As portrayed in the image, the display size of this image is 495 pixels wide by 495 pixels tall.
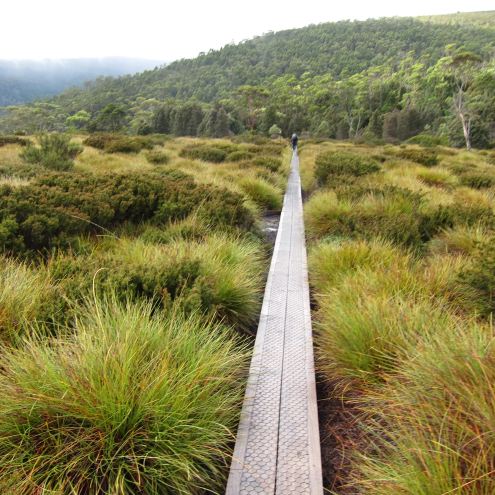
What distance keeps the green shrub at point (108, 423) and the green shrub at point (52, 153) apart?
9.95 meters

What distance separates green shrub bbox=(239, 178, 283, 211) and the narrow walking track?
5441mm

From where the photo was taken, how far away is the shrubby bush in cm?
514

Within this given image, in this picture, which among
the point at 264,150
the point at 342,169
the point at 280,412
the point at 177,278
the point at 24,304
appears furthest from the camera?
the point at 264,150

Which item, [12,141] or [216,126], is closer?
[12,141]

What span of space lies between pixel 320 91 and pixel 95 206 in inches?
3057

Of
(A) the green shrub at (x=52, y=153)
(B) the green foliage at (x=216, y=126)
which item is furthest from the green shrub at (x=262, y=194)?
(B) the green foliage at (x=216, y=126)

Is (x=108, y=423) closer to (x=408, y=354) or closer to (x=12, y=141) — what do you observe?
(x=408, y=354)

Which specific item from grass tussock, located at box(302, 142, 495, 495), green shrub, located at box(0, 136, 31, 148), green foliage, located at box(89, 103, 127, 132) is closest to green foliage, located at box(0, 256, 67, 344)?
grass tussock, located at box(302, 142, 495, 495)

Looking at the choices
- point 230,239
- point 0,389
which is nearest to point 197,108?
point 230,239

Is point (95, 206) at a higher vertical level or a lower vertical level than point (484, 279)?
higher

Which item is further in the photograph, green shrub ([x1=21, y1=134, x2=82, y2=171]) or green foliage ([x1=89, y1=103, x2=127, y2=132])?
green foliage ([x1=89, y1=103, x2=127, y2=132])

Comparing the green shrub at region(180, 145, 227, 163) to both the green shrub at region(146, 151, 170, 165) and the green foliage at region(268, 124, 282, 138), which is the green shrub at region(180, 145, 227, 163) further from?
the green foliage at region(268, 124, 282, 138)

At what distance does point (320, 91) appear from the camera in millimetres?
76125

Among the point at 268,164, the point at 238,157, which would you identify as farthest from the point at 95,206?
the point at 238,157
